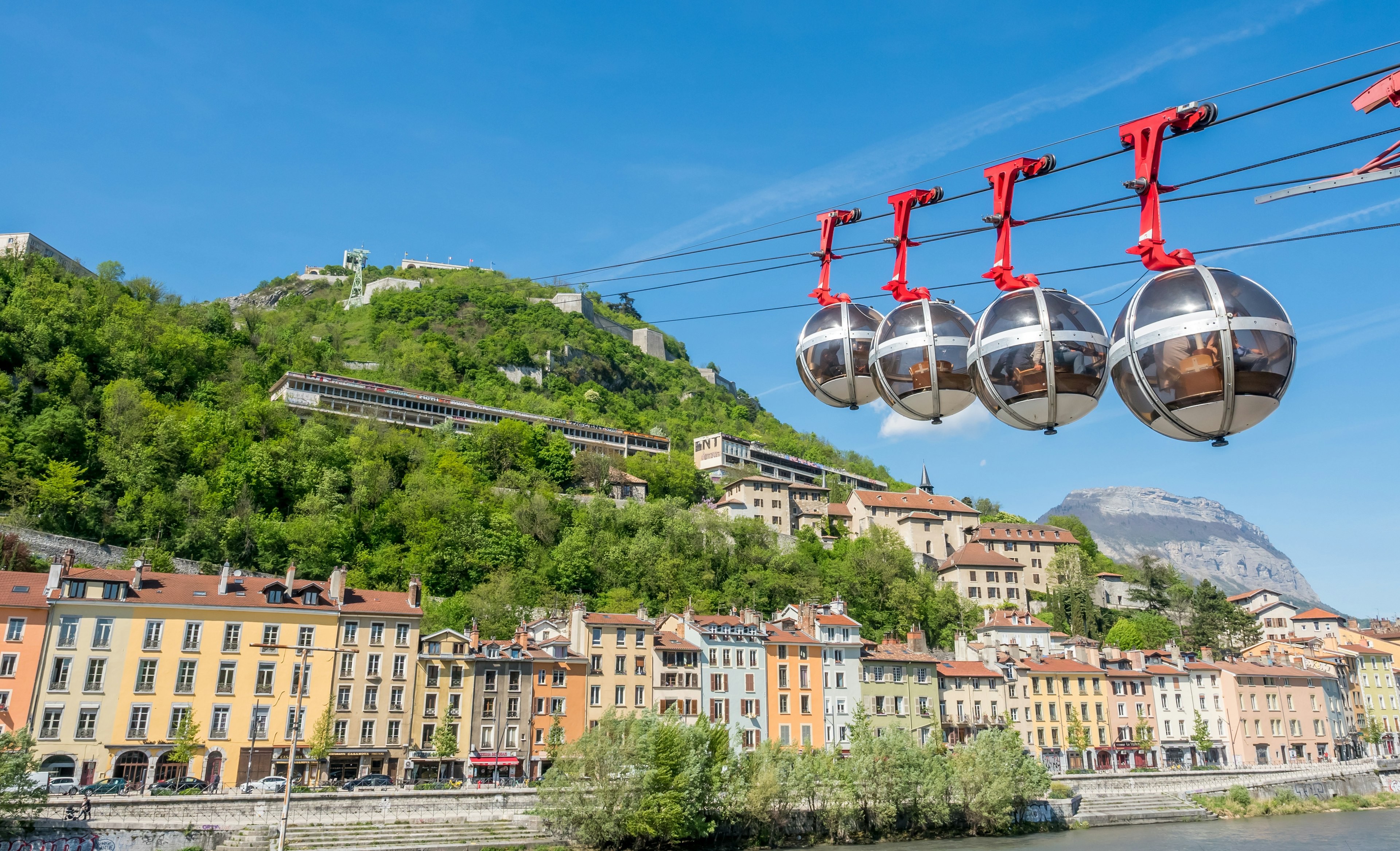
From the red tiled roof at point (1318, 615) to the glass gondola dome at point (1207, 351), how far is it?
10753 centimetres

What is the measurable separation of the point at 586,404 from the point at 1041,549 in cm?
5520

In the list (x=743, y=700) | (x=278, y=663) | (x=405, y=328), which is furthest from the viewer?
(x=405, y=328)

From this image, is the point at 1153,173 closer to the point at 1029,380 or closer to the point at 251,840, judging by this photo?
the point at 1029,380

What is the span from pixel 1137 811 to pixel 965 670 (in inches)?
479

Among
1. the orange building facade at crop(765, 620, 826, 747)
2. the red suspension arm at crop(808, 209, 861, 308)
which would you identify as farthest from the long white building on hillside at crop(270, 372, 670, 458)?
the red suspension arm at crop(808, 209, 861, 308)

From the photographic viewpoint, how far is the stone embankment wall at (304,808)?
33281mm

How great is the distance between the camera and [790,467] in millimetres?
123938

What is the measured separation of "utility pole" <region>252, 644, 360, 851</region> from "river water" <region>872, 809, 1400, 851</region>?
22.6 metres

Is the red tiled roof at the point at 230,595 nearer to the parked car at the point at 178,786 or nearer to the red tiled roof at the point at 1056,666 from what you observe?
the parked car at the point at 178,786

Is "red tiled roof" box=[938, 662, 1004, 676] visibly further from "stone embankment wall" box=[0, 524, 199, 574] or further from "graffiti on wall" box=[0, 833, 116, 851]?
"graffiti on wall" box=[0, 833, 116, 851]

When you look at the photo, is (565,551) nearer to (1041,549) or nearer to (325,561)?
(325,561)

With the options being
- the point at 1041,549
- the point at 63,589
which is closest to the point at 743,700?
the point at 63,589

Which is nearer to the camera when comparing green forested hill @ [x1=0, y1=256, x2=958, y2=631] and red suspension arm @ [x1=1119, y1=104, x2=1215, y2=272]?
red suspension arm @ [x1=1119, y1=104, x2=1215, y2=272]

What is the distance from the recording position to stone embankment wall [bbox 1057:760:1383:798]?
178 ft
